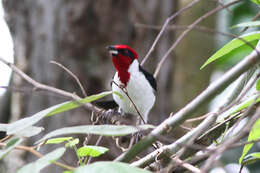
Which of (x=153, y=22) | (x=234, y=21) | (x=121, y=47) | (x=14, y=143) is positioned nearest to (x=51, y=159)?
(x=14, y=143)

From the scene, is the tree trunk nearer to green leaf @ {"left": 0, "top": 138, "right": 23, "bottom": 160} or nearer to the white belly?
the white belly

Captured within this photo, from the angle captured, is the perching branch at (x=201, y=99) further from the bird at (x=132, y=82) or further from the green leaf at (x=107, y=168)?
the bird at (x=132, y=82)

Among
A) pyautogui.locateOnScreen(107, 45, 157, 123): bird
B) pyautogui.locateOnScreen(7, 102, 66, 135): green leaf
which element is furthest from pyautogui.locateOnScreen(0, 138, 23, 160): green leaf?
pyautogui.locateOnScreen(107, 45, 157, 123): bird

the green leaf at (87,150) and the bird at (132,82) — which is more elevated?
the bird at (132,82)

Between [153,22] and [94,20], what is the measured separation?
68 centimetres

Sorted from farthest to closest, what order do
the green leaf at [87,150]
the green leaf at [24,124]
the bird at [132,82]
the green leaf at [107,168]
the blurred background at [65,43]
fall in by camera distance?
the blurred background at [65,43] < the bird at [132,82] < the green leaf at [87,150] < the green leaf at [24,124] < the green leaf at [107,168]

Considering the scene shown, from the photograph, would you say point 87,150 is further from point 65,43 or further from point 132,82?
point 65,43

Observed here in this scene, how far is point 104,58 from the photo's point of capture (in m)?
3.10

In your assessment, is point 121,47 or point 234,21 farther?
point 234,21

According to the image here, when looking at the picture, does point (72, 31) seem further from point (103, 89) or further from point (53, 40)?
point (103, 89)

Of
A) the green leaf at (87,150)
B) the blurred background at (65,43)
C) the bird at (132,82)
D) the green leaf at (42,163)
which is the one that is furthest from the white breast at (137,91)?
the green leaf at (42,163)

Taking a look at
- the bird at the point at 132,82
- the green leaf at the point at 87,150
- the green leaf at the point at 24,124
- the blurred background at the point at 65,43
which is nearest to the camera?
the green leaf at the point at 24,124

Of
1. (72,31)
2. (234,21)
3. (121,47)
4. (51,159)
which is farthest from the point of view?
(234,21)

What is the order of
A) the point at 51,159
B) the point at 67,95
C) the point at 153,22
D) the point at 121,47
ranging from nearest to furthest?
the point at 51,159 → the point at 67,95 → the point at 121,47 → the point at 153,22
